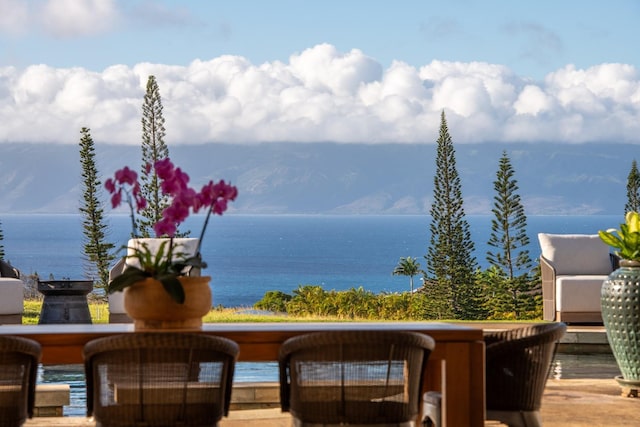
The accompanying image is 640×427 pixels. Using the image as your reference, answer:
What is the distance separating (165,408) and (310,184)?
121441 mm

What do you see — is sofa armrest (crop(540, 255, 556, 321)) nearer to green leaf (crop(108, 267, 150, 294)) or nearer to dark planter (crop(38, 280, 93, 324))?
dark planter (crop(38, 280, 93, 324))

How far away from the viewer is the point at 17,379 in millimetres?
3199

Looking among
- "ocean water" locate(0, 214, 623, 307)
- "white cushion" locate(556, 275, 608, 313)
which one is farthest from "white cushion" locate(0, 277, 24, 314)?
"ocean water" locate(0, 214, 623, 307)

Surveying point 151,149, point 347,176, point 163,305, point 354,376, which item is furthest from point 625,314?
point 347,176

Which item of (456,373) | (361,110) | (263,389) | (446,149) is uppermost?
(361,110)

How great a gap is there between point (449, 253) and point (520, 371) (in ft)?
44.1

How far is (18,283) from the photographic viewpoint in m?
9.20

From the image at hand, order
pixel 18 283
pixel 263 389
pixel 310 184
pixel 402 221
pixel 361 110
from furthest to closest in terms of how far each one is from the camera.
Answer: pixel 402 221
pixel 310 184
pixel 361 110
pixel 18 283
pixel 263 389

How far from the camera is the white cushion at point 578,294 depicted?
9828mm

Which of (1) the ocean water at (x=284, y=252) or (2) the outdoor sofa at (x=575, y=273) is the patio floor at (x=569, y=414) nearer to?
(2) the outdoor sofa at (x=575, y=273)

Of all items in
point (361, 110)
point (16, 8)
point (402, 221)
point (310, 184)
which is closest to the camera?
point (16, 8)

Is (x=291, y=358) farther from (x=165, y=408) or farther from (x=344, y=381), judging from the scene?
(x=165, y=408)

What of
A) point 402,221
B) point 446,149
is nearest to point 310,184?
point 402,221

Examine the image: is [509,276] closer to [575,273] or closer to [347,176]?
[575,273]
